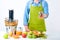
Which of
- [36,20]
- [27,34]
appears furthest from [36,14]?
[27,34]

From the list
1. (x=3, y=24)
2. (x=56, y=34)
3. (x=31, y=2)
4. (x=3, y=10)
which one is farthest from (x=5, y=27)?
(x=56, y=34)

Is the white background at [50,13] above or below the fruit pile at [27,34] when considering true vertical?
above

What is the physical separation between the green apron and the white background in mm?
45

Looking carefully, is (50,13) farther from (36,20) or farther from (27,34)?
(27,34)

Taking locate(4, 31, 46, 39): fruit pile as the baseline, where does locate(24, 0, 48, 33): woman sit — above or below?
above

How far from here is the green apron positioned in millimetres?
1346

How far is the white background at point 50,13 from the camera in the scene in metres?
1.35

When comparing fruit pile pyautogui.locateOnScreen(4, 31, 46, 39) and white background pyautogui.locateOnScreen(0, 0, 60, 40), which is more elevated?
white background pyautogui.locateOnScreen(0, 0, 60, 40)

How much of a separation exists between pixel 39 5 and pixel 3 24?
31cm

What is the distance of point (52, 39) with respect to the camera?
52.4 inches

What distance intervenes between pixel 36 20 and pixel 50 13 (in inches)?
4.6

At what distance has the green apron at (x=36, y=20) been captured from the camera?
1.35 meters

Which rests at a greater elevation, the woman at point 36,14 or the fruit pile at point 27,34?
the woman at point 36,14

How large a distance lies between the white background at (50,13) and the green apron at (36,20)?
5 cm
